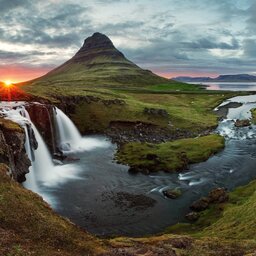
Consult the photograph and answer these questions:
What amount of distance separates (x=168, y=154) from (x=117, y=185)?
2067 cm

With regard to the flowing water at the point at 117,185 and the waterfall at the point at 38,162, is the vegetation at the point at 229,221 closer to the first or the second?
the flowing water at the point at 117,185

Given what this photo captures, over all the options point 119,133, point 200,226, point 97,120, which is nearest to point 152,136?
point 119,133

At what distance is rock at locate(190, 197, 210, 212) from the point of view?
52781mm

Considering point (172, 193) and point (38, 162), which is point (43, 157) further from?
point (172, 193)

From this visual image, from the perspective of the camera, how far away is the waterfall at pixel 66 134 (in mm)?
89863

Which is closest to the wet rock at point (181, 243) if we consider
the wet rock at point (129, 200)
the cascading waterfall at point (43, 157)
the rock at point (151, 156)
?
the wet rock at point (129, 200)

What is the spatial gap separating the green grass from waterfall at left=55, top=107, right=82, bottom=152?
12.8m

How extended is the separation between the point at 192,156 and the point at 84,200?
32.8 m

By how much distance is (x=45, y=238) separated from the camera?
26.7m

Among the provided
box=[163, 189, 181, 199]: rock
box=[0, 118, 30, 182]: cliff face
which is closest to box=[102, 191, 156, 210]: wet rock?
box=[163, 189, 181, 199]: rock

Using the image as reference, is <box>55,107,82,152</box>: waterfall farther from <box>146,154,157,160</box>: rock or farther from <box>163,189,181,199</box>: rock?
<box>163,189,181,199</box>: rock

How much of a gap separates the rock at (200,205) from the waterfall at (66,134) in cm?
4145

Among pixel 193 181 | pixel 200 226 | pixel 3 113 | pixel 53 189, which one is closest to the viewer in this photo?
pixel 200 226

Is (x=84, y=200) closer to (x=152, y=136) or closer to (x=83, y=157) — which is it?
(x=83, y=157)
